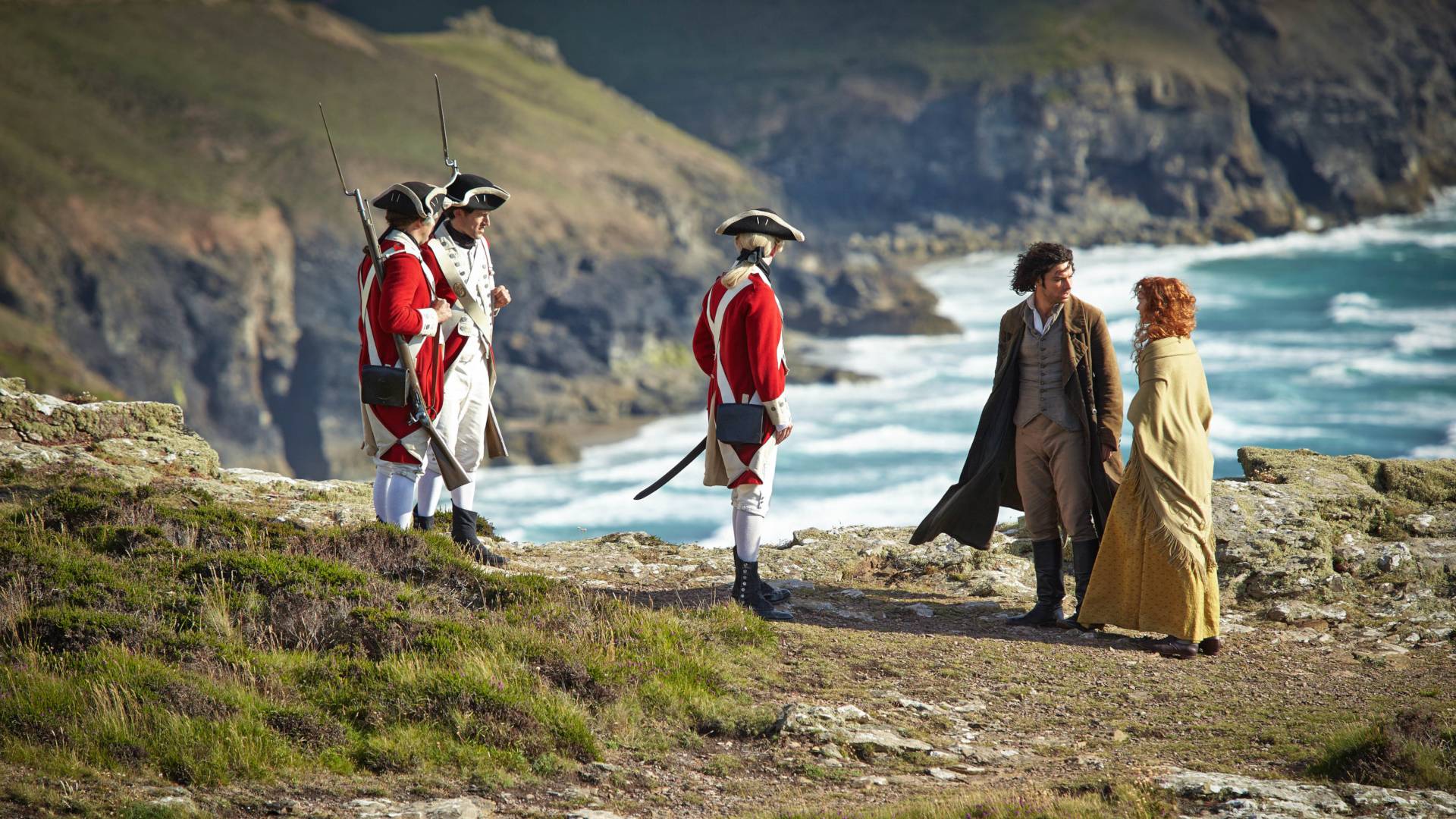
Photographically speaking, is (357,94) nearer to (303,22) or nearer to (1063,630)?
(303,22)

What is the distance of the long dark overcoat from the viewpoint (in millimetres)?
7379

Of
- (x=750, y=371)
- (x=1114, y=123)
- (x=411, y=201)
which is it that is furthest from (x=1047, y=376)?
(x=1114, y=123)

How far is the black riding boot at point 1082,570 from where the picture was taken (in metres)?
7.58

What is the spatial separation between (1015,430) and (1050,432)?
292 millimetres

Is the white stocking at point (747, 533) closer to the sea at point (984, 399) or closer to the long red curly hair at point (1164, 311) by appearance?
the long red curly hair at point (1164, 311)

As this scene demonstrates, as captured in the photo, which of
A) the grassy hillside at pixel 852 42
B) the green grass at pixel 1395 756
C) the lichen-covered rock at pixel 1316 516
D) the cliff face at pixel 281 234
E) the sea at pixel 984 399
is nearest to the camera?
the green grass at pixel 1395 756

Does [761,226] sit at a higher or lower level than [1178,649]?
higher

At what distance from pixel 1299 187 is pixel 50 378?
114 meters

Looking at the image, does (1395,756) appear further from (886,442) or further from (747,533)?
(886,442)

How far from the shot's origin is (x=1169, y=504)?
6.98m

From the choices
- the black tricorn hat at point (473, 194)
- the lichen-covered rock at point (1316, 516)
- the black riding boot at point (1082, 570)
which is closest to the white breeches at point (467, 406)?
the black tricorn hat at point (473, 194)

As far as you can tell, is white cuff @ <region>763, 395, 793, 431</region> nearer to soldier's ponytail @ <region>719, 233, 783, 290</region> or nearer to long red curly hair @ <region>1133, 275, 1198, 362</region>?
soldier's ponytail @ <region>719, 233, 783, 290</region>

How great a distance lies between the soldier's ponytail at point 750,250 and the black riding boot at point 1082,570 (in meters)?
2.65

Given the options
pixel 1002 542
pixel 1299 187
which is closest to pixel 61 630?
pixel 1002 542
